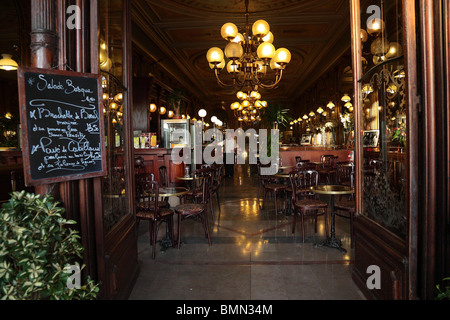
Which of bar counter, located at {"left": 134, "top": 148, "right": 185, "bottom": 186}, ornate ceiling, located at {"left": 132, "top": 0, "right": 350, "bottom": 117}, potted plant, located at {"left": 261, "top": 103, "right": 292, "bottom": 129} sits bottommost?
bar counter, located at {"left": 134, "top": 148, "right": 185, "bottom": 186}

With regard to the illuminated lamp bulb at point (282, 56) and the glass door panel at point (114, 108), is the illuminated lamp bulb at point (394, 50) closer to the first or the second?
the glass door panel at point (114, 108)

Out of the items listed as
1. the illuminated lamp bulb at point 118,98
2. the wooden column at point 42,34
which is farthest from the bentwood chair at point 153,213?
the wooden column at point 42,34

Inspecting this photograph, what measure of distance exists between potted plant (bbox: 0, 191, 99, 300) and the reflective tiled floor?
1.33m

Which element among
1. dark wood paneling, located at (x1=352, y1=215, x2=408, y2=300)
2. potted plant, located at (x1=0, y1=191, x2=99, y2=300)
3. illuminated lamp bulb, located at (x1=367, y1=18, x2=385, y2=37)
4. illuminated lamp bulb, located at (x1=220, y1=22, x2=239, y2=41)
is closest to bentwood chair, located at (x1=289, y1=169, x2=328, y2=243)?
dark wood paneling, located at (x1=352, y1=215, x2=408, y2=300)

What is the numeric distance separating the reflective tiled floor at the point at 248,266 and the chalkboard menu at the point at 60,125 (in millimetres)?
1372

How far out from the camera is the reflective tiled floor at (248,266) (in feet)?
9.02

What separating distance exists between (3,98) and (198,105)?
35.4ft

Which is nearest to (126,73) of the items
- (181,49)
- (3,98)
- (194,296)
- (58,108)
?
(58,108)

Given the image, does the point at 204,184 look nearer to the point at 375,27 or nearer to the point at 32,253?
the point at 375,27

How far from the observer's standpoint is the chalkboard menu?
1742 mm

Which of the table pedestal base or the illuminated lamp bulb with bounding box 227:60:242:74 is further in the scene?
the illuminated lamp bulb with bounding box 227:60:242:74

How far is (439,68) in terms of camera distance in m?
1.84

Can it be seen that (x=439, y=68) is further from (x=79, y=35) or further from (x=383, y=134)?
(x=79, y=35)

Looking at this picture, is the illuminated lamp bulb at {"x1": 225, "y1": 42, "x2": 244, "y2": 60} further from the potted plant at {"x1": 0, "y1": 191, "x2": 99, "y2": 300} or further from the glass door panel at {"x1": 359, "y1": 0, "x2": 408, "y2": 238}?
the potted plant at {"x1": 0, "y1": 191, "x2": 99, "y2": 300}
